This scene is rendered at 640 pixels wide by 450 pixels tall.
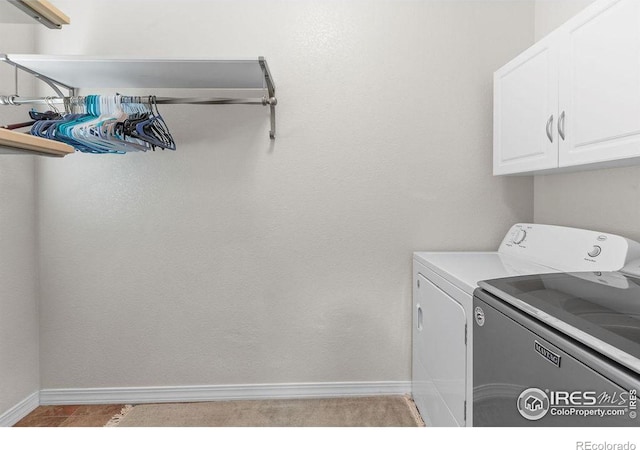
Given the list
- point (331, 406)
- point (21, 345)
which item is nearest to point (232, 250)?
point (331, 406)

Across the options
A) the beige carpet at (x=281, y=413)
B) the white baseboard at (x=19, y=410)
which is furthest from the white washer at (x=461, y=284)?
the white baseboard at (x=19, y=410)

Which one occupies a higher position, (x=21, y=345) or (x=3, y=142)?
(x=3, y=142)

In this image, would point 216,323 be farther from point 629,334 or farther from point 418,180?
point 629,334

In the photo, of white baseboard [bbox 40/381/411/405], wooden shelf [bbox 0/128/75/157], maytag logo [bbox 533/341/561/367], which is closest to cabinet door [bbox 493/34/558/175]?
maytag logo [bbox 533/341/561/367]

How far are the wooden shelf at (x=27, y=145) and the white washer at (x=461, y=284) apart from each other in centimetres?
154

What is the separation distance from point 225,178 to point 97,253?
0.85m

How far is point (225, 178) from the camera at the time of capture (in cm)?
218

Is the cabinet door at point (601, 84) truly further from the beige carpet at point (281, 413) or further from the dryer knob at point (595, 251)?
the beige carpet at point (281, 413)

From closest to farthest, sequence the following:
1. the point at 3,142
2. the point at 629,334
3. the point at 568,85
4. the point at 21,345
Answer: the point at 629,334 < the point at 3,142 < the point at 568,85 < the point at 21,345

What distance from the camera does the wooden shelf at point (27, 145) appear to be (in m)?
1.09

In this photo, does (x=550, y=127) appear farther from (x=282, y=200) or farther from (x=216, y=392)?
(x=216, y=392)

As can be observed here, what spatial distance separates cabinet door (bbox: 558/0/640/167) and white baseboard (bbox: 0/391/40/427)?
9.63ft

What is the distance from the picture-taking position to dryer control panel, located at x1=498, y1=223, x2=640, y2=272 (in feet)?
4.88

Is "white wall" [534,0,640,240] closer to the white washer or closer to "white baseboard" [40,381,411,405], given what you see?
the white washer
